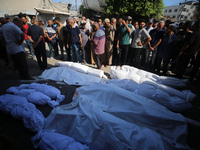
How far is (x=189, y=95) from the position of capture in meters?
2.20

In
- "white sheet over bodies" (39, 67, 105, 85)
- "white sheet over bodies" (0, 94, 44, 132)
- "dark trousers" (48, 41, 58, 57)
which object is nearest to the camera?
"white sheet over bodies" (0, 94, 44, 132)

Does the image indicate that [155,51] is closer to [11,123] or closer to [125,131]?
[125,131]

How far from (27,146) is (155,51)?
444cm

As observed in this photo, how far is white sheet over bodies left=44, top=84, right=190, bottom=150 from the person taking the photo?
1.27 meters

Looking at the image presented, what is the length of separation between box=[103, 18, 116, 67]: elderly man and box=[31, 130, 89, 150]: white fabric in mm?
3706

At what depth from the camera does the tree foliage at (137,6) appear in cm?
1147

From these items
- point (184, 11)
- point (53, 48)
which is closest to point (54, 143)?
point (53, 48)

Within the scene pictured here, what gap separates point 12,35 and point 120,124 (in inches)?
136

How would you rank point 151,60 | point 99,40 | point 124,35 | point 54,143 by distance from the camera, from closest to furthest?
1. point 54,143
2. point 99,40
3. point 124,35
4. point 151,60

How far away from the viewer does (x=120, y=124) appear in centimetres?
136

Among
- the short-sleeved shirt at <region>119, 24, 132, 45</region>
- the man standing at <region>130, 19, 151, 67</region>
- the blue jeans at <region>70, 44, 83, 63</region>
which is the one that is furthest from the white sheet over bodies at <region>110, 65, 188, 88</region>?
the blue jeans at <region>70, 44, 83, 63</region>

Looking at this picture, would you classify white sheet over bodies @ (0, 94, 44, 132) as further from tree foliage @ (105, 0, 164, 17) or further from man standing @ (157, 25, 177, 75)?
tree foliage @ (105, 0, 164, 17)

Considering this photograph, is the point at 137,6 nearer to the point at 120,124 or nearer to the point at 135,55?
the point at 135,55

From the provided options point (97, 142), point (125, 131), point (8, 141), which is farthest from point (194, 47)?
point (8, 141)
